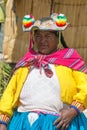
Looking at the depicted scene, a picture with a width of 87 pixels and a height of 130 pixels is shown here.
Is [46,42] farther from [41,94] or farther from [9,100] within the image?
[9,100]

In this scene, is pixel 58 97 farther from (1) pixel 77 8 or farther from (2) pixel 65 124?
(1) pixel 77 8

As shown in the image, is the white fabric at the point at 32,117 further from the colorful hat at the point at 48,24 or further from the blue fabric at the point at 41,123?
the colorful hat at the point at 48,24

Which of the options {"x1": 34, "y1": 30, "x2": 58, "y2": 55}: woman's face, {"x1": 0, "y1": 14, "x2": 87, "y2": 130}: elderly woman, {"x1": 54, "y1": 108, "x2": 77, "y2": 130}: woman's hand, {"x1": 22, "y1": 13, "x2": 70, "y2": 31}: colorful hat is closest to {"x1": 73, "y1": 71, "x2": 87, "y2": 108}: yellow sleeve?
{"x1": 0, "y1": 14, "x2": 87, "y2": 130}: elderly woman

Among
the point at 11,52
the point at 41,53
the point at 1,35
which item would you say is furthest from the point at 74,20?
the point at 41,53

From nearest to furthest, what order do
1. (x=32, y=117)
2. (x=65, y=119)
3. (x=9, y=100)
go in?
1. (x=65, y=119)
2. (x=32, y=117)
3. (x=9, y=100)

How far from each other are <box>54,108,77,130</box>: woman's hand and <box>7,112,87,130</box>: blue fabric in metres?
0.06

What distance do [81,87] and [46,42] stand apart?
0.48 m

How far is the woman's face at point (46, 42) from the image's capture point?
14.4ft

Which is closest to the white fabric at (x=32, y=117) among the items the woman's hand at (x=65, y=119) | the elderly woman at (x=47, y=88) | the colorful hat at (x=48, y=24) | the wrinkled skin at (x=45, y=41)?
the elderly woman at (x=47, y=88)

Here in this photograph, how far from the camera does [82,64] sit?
4.34m

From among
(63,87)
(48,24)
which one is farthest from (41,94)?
(48,24)

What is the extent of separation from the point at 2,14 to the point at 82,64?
197 inches

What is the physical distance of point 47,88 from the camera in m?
4.25

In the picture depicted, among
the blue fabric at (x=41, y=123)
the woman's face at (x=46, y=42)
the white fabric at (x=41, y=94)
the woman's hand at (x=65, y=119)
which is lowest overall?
the blue fabric at (x=41, y=123)
